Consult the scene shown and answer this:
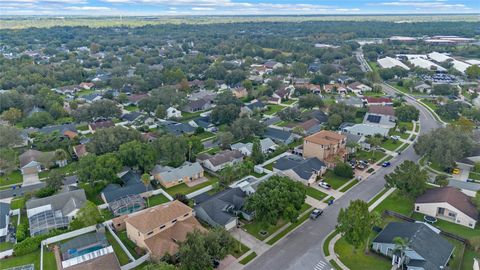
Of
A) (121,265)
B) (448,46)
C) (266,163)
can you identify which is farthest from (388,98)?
(448,46)

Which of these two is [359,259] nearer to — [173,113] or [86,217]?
[86,217]

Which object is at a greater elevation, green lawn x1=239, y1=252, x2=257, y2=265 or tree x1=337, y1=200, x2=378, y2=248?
tree x1=337, y1=200, x2=378, y2=248

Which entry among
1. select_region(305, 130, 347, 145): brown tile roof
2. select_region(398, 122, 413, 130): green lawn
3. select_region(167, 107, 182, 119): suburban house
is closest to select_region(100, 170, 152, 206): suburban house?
select_region(305, 130, 347, 145): brown tile roof

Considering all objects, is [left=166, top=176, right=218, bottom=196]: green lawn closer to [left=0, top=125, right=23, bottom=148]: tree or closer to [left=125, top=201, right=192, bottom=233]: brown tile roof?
[left=125, top=201, right=192, bottom=233]: brown tile roof

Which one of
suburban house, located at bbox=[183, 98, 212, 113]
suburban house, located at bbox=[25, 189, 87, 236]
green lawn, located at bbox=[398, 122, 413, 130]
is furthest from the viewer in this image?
suburban house, located at bbox=[183, 98, 212, 113]

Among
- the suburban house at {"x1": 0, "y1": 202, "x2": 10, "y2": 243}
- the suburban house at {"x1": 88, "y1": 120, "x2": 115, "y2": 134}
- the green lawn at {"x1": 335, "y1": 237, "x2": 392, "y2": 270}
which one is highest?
the green lawn at {"x1": 335, "y1": 237, "x2": 392, "y2": 270}

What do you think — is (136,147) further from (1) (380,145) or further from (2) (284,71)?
(2) (284,71)

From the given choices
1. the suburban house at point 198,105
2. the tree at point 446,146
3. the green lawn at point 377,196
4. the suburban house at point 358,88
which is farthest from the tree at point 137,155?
the suburban house at point 358,88

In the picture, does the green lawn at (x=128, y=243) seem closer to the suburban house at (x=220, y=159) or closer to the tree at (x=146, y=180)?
the tree at (x=146, y=180)
